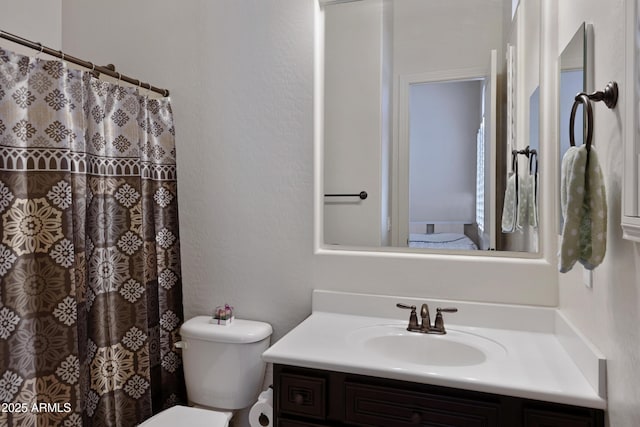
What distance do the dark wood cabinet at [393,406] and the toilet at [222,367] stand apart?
39 cm

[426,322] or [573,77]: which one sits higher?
[573,77]

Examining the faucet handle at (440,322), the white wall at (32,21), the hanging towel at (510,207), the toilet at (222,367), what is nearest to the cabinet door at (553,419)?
the faucet handle at (440,322)

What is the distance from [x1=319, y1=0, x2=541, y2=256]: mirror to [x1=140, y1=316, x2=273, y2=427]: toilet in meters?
0.54

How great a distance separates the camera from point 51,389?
55.7 inches

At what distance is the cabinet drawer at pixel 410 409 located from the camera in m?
1.10

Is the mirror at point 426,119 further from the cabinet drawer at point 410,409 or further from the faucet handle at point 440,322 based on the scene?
the cabinet drawer at point 410,409

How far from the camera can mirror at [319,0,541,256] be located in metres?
1.54

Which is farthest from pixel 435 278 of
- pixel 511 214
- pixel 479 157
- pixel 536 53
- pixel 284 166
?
pixel 536 53

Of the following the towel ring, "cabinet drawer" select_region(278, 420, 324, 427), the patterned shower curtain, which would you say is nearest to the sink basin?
"cabinet drawer" select_region(278, 420, 324, 427)

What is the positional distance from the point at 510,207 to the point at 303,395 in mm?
1011

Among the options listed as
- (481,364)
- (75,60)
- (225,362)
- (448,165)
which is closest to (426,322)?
(481,364)

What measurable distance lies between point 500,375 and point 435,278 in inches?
20.0

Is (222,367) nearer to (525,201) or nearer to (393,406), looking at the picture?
(393,406)

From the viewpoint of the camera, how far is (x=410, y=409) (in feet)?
3.79
